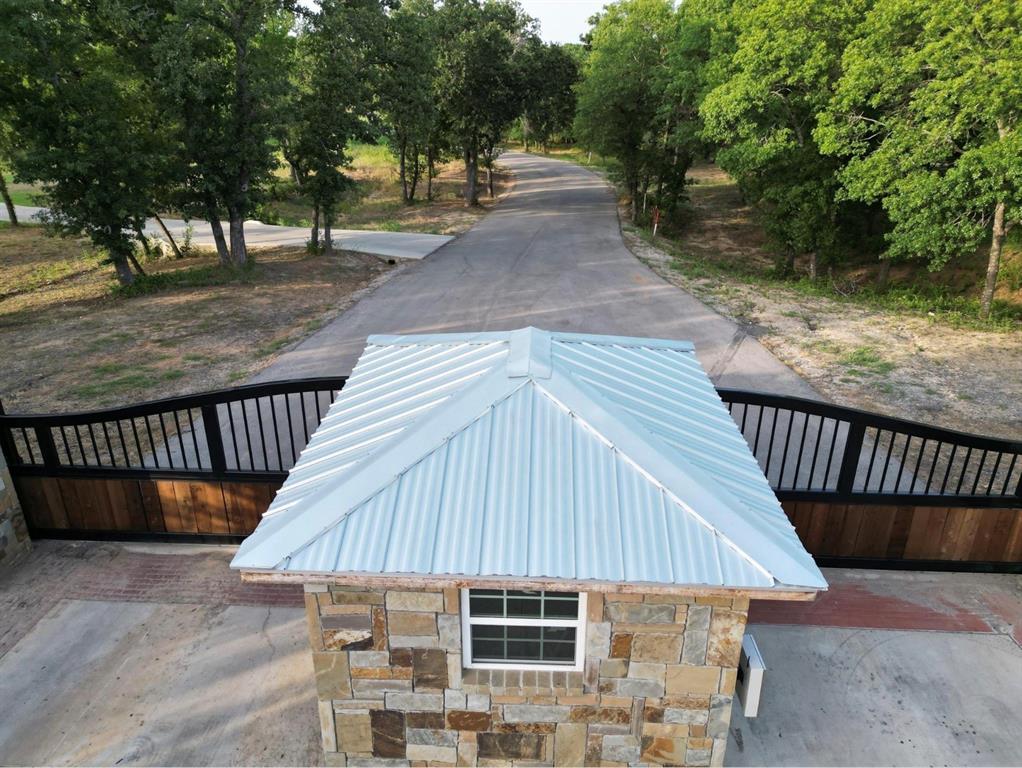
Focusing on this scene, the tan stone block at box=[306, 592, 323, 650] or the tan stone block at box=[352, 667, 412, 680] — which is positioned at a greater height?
the tan stone block at box=[306, 592, 323, 650]

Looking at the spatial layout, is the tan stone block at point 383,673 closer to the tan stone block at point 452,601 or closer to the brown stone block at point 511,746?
the tan stone block at point 452,601

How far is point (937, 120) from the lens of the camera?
49.0 ft

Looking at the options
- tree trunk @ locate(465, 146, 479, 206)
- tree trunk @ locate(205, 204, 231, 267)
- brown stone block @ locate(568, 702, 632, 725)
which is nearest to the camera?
brown stone block @ locate(568, 702, 632, 725)

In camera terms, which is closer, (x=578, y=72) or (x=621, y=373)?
(x=621, y=373)

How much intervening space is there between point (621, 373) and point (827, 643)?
10.4 feet

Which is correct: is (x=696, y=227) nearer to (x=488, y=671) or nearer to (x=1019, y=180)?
(x=1019, y=180)

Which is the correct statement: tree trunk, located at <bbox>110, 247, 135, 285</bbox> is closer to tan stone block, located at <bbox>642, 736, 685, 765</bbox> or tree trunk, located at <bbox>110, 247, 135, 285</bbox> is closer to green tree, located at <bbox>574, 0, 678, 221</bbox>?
tan stone block, located at <bbox>642, 736, 685, 765</bbox>

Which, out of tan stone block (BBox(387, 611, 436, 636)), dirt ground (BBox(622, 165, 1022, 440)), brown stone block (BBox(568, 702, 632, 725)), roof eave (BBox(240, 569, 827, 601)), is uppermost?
roof eave (BBox(240, 569, 827, 601))

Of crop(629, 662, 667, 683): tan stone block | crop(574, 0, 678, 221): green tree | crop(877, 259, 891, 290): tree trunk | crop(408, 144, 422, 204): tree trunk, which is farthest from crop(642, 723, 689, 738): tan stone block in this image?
crop(408, 144, 422, 204): tree trunk

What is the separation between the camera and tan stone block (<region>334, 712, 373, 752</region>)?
4.67 meters

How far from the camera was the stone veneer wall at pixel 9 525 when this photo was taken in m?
6.96

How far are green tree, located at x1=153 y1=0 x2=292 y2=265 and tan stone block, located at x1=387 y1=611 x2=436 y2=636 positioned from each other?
15893mm

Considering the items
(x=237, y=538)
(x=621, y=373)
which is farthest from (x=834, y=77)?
(x=237, y=538)

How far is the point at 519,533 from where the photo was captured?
3.97 metres
